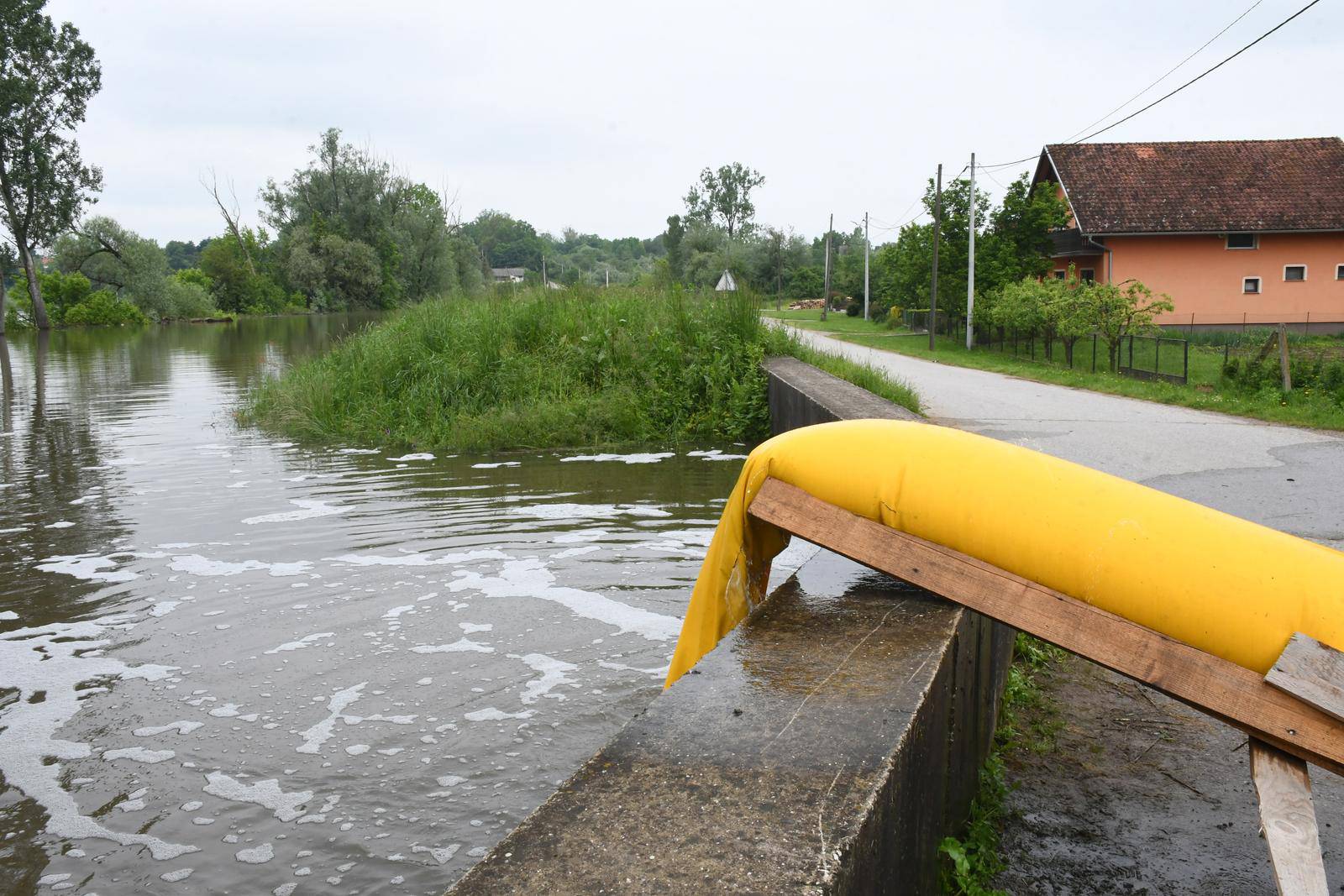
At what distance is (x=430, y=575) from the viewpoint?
7.36 m

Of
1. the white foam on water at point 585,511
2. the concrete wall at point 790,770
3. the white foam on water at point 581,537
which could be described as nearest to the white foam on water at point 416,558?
the white foam on water at point 581,537

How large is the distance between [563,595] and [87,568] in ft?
12.3

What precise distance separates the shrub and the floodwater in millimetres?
59802

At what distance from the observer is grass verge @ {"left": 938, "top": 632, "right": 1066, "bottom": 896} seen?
290cm

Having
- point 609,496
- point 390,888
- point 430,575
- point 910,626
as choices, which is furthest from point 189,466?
point 910,626

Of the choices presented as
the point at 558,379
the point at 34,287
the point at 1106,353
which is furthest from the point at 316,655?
the point at 34,287

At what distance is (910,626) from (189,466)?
37.0ft

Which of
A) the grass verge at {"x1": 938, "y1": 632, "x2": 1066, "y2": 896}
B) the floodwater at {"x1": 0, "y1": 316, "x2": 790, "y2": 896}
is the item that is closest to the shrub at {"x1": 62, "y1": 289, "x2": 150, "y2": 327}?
the floodwater at {"x1": 0, "y1": 316, "x2": 790, "y2": 896}

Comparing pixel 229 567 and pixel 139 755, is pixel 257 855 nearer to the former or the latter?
pixel 139 755

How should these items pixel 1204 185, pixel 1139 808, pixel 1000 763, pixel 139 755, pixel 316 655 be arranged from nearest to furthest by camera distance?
pixel 1139 808, pixel 1000 763, pixel 139 755, pixel 316 655, pixel 1204 185

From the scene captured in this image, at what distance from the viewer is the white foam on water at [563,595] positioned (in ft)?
20.1

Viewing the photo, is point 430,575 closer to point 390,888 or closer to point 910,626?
point 390,888

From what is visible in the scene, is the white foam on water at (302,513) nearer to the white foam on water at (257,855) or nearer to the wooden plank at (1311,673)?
the white foam on water at (257,855)

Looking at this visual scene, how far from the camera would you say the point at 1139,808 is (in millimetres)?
3533
